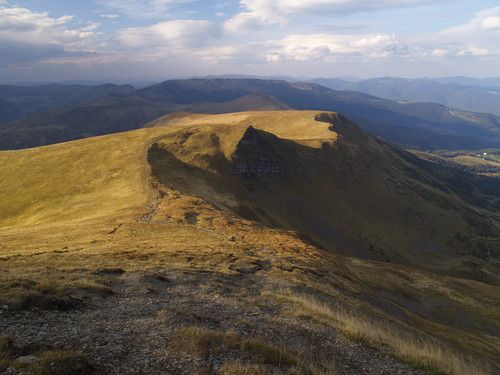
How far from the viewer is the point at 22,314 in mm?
19969

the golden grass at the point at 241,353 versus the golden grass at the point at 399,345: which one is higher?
the golden grass at the point at 241,353

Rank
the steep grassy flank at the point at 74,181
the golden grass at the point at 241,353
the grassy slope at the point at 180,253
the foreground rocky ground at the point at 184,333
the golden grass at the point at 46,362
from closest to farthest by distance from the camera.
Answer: the golden grass at the point at 46,362, the golden grass at the point at 241,353, the foreground rocky ground at the point at 184,333, the grassy slope at the point at 180,253, the steep grassy flank at the point at 74,181

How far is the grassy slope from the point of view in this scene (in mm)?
36719

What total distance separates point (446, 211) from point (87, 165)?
5773 inches

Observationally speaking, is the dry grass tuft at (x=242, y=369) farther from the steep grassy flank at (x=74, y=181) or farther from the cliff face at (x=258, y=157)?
the cliff face at (x=258, y=157)

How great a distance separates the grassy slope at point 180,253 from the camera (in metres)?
36.7

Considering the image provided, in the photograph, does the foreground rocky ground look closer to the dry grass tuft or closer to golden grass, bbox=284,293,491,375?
the dry grass tuft

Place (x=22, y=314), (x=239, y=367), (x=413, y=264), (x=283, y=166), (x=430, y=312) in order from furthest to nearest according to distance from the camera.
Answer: (x=283, y=166) < (x=413, y=264) < (x=430, y=312) < (x=22, y=314) < (x=239, y=367)

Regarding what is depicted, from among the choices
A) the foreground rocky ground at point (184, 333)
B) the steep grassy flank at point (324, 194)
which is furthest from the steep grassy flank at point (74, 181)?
the foreground rocky ground at point (184, 333)

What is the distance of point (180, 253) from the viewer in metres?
43.9

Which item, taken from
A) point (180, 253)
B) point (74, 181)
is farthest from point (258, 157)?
point (180, 253)

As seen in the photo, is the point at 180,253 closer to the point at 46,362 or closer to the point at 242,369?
the point at 242,369

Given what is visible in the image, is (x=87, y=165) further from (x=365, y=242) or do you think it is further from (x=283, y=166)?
(x=365, y=242)

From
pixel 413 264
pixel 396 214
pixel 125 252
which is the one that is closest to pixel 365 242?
pixel 413 264
